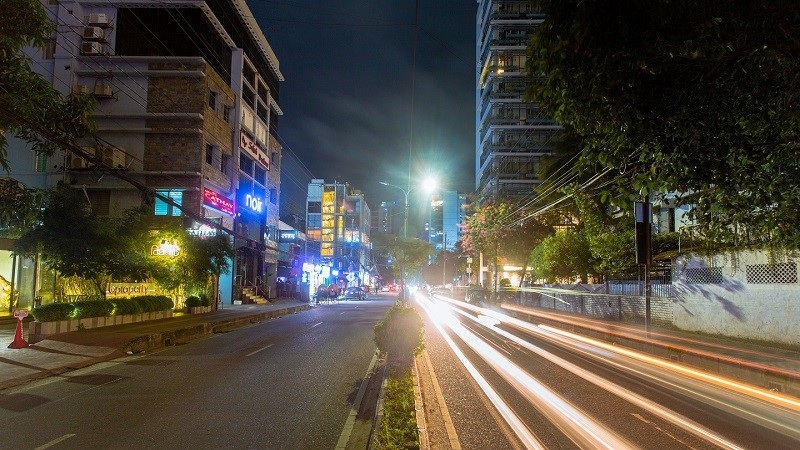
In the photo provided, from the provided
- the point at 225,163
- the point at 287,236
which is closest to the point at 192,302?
the point at 225,163

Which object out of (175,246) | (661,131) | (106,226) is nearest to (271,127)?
(175,246)

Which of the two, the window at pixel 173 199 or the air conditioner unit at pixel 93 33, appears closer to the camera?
the window at pixel 173 199

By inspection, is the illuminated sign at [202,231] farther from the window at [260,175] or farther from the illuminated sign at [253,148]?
the window at [260,175]

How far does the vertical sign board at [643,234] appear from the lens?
17.9m

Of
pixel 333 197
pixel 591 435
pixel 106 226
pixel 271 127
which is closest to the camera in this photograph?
pixel 591 435

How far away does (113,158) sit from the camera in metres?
33.5

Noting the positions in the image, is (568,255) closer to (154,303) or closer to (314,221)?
(154,303)

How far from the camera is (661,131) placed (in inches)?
301

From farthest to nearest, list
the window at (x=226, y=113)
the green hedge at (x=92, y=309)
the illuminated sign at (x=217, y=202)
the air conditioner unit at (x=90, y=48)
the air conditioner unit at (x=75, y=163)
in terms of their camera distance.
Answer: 1. the window at (x=226, y=113)
2. the air conditioner unit at (x=90, y=48)
3. the illuminated sign at (x=217, y=202)
4. the air conditioner unit at (x=75, y=163)
5. the green hedge at (x=92, y=309)

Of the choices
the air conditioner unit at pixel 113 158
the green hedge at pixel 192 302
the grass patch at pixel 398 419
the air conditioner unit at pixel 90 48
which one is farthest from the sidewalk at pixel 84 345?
the air conditioner unit at pixel 90 48

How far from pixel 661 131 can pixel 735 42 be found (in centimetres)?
137

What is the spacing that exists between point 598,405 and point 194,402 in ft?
21.2

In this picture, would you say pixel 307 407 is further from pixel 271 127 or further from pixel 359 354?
pixel 271 127

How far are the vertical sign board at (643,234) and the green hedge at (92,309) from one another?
60.4 feet
